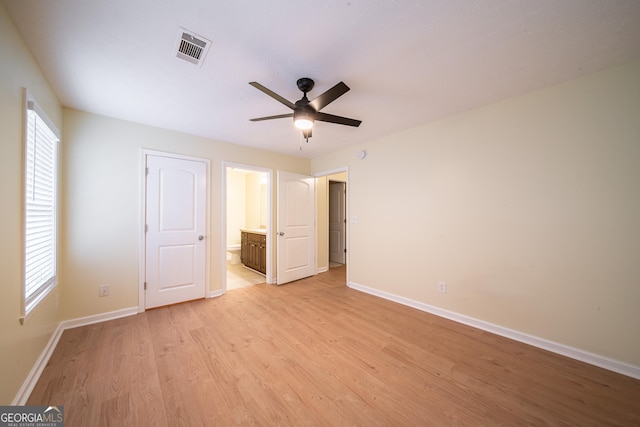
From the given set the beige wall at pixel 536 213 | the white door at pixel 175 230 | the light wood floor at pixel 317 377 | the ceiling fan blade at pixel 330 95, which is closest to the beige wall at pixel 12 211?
the light wood floor at pixel 317 377

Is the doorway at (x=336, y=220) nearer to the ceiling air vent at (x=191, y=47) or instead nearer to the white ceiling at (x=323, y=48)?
the white ceiling at (x=323, y=48)

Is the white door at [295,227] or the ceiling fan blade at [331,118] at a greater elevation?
the ceiling fan blade at [331,118]

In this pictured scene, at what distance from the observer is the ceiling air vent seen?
59.7 inches

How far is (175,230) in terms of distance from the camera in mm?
3150

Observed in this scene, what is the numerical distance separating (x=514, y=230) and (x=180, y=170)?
166 inches

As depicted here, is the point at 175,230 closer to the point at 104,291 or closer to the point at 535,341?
the point at 104,291

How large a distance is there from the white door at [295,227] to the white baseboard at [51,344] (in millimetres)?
2205

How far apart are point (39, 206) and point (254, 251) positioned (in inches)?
129

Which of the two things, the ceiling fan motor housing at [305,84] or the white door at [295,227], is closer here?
the ceiling fan motor housing at [305,84]

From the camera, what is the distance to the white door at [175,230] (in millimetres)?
2982

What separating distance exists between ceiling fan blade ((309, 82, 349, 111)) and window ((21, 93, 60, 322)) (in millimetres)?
2083

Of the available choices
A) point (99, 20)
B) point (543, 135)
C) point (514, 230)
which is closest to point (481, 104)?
point (543, 135)

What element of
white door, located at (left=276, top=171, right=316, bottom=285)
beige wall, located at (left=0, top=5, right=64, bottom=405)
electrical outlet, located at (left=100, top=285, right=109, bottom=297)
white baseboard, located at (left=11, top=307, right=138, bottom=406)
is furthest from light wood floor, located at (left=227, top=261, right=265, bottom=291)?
beige wall, located at (left=0, top=5, right=64, bottom=405)

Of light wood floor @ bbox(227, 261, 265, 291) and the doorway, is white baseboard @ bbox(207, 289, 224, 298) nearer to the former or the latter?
light wood floor @ bbox(227, 261, 265, 291)
